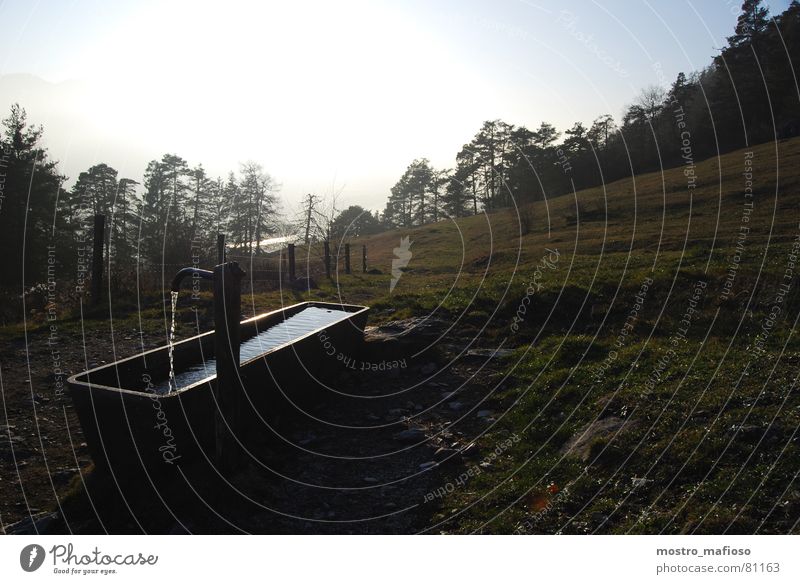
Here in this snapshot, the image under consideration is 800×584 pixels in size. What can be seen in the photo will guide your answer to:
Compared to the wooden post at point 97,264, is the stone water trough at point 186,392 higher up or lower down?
lower down

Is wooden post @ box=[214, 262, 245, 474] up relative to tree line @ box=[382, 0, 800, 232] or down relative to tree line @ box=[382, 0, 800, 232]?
down

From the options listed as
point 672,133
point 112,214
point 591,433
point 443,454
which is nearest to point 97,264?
point 443,454

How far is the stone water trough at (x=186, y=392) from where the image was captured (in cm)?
516

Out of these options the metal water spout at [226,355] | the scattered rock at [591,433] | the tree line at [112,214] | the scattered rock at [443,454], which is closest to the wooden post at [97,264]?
the tree line at [112,214]

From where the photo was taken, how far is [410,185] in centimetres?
7988

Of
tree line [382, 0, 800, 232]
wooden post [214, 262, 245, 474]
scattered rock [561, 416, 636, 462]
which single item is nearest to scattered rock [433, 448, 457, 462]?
scattered rock [561, 416, 636, 462]

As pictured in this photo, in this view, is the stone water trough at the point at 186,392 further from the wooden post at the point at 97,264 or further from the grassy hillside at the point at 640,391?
the wooden post at the point at 97,264

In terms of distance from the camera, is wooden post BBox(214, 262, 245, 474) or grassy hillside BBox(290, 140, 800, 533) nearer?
grassy hillside BBox(290, 140, 800, 533)

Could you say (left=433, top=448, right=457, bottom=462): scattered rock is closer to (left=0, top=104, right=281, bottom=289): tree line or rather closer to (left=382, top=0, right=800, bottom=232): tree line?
(left=0, top=104, right=281, bottom=289): tree line

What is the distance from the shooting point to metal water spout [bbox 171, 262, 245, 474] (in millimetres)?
5473

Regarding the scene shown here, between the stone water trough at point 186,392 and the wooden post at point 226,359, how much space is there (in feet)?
0.43

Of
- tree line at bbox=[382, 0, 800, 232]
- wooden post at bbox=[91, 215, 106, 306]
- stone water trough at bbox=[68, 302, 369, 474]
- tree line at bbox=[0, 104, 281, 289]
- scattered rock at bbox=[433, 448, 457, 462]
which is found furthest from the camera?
tree line at bbox=[382, 0, 800, 232]

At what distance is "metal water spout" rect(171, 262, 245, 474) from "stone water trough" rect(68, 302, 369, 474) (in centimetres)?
13
